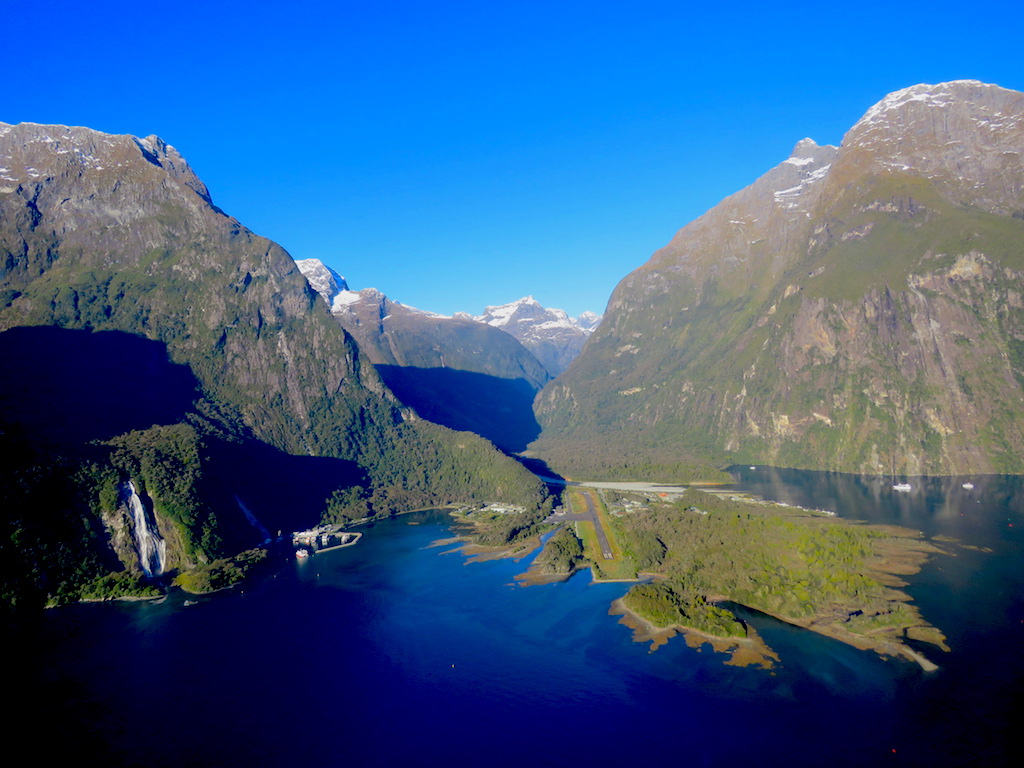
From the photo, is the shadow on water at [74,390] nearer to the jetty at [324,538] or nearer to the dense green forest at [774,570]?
the jetty at [324,538]

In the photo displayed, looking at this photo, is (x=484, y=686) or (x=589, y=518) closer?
(x=484, y=686)

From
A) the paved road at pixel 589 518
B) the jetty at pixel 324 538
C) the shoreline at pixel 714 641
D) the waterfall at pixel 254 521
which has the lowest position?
the shoreline at pixel 714 641

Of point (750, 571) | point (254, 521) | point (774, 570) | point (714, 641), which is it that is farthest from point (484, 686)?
point (254, 521)

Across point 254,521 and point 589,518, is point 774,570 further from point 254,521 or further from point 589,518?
point 254,521

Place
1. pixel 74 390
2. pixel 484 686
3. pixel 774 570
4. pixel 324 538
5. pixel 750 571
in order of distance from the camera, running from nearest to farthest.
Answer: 1. pixel 484 686
2. pixel 774 570
3. pixel 750 571
4. pixel 74 390
5. pixel 324 538

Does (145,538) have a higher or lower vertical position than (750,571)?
higher

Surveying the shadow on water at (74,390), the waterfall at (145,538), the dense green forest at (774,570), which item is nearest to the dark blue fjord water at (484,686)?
the dense green forest at (774,570)

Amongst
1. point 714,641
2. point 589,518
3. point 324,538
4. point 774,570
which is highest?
point 324,538

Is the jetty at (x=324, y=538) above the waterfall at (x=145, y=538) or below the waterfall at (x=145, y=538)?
below
